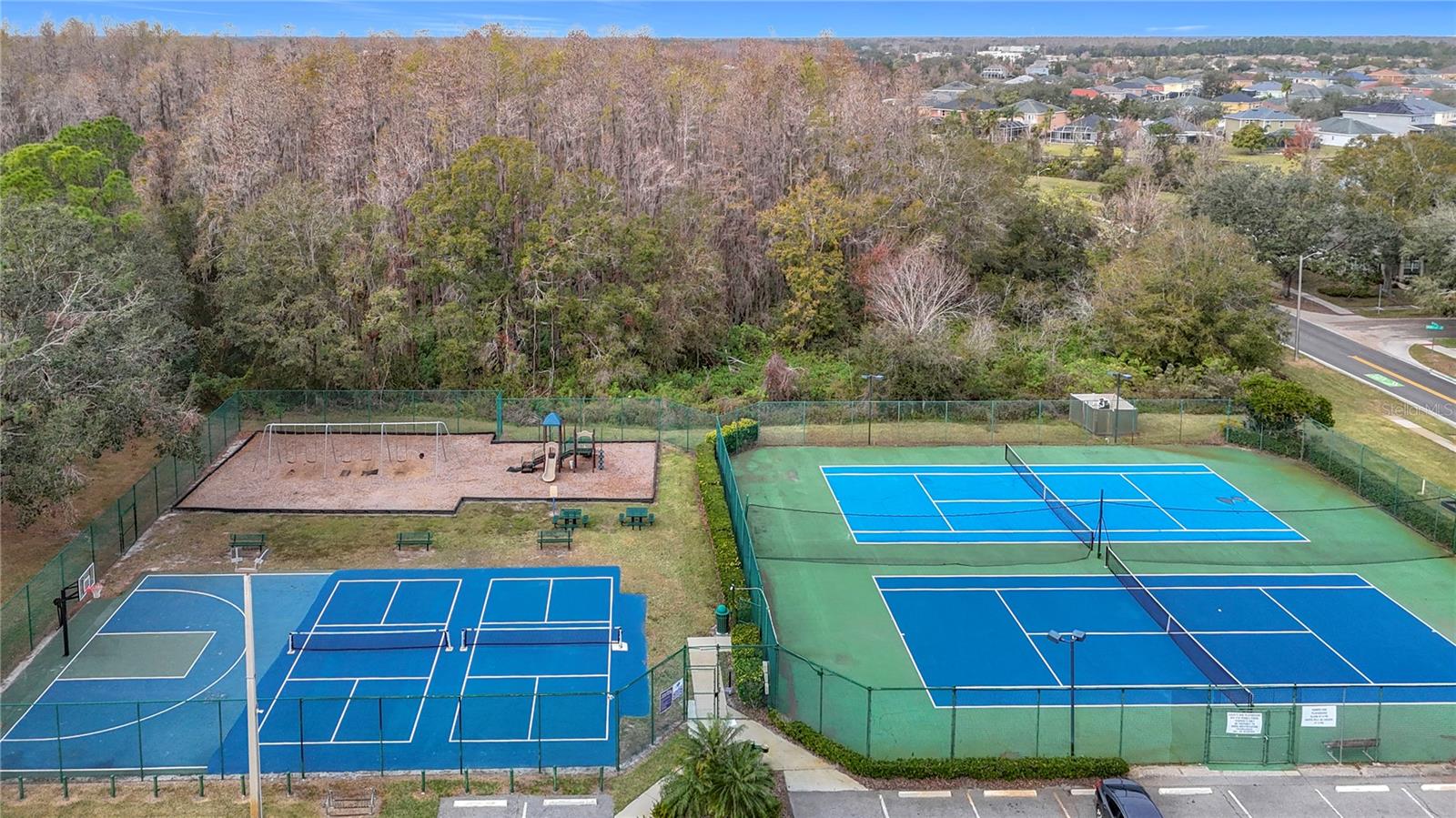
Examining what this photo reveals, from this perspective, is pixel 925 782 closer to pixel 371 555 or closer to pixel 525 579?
pixel 525 579

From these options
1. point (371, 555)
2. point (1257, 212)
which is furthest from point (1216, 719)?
point (1257, 212)

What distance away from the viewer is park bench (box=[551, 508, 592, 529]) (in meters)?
35.0

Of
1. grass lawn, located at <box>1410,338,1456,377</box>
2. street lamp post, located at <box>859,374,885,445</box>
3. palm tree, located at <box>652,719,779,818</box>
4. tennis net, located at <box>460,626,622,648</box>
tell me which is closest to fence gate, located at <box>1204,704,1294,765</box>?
palm tree, located at <box>652,719,779,818</box>

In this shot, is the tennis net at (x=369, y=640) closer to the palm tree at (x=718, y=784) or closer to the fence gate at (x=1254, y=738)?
the palm tree at (x=718, y=784)

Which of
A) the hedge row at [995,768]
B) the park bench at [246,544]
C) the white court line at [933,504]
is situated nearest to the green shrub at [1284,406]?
the white court line at [933,504]

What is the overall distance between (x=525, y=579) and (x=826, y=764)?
11.7 meters

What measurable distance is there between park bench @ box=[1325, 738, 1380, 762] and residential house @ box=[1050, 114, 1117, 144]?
121 metres

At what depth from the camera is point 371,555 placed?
33344mm

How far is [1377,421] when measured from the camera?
47344 mm

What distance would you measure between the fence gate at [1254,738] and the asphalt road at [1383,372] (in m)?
30.7

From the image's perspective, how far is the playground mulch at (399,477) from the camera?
37156 mm

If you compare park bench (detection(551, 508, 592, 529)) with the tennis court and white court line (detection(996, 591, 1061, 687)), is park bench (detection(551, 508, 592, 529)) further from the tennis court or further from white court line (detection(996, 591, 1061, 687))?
white court line (detection(996, 591, 1061, 687))

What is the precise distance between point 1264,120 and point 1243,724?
453 ft

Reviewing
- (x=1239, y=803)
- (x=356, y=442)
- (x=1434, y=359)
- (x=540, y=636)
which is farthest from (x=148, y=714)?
(x=1434, y=359)
